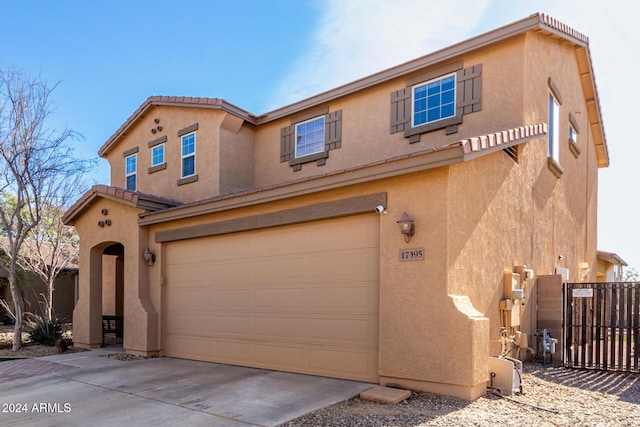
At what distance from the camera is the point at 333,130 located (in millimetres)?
12359

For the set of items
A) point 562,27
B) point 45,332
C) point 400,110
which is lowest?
point 45,332

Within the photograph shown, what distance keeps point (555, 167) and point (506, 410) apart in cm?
719

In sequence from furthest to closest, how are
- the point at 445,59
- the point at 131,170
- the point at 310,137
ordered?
1. the point at 131,170
2. the point at 310,137
3. the point at 445,59

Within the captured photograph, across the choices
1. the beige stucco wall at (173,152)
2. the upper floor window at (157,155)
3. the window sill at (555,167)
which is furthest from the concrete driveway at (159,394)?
the upper floor window at (157,155)

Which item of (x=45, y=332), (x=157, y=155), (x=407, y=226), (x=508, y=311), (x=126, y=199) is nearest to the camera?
(x=407, y=226)

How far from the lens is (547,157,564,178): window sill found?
10977mm

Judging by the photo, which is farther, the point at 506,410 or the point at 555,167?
the point at 555,167

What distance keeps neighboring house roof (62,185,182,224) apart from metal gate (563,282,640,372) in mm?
9711

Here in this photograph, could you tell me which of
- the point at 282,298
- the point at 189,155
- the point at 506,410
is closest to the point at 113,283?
the point at 189,155

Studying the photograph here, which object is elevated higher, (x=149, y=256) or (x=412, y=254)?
(x=412, y=254)

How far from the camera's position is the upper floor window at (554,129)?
11023 millimetres

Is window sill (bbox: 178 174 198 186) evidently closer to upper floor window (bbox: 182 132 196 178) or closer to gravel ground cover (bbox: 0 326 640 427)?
upper floor window (bbox: 182 132 196 178)

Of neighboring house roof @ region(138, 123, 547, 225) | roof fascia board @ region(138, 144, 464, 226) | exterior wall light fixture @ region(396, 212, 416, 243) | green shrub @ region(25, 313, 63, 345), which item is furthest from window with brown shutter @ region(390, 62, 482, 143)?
green shrub @ region(25, 313, 63, 345)

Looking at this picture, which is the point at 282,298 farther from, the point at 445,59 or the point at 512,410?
the point at 445,59
